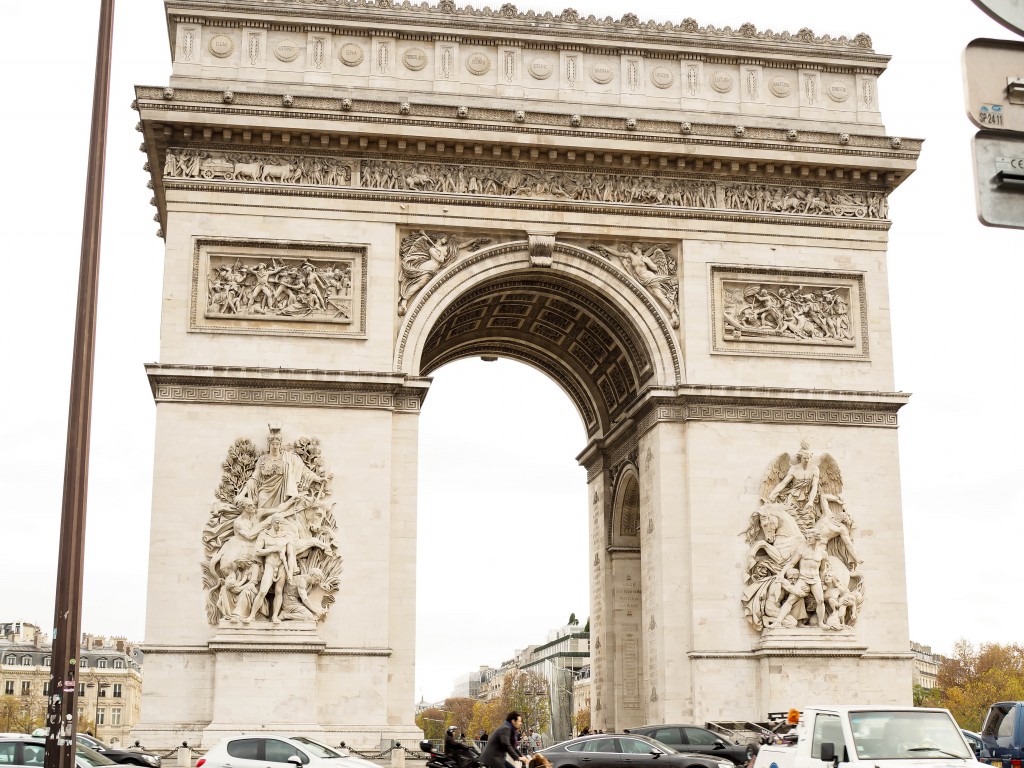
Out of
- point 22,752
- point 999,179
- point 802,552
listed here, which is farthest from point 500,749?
point 802,552

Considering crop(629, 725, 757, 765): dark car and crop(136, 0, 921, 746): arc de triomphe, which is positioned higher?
crop(136, 0, 921, 746): arc de triomphe

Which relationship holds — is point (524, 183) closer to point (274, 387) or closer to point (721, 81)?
point (721, 81)

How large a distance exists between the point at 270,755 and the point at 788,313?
650 inches

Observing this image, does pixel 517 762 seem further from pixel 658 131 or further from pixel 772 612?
pixel 658 131

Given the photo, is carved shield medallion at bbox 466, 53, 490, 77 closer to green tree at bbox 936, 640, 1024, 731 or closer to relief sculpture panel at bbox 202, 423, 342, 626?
relief sculpture panel at bbox 202, 423, 342, 626

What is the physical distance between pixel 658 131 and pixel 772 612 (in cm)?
1099

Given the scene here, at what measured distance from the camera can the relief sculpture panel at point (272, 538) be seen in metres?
26.5

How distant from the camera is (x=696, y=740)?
2545 cm

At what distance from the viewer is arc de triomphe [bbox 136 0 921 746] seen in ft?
88.2

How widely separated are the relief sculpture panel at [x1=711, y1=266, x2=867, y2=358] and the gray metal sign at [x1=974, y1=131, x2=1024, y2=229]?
79.7 feet

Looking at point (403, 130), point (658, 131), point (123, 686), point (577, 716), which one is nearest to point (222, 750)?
A: point (403, 130)

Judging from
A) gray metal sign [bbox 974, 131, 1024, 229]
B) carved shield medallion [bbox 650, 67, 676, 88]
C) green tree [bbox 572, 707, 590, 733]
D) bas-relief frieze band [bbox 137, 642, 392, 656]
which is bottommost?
green tree [bbox 572, 707, 590, 733]

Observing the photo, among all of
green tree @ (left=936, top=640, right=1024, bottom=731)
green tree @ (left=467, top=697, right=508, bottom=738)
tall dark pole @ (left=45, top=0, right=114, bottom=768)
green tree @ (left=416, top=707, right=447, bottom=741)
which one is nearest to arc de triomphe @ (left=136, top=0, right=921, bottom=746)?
tall dark pole @ (left=45, top=0, right=114, bottom=768)

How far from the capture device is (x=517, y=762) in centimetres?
1645
